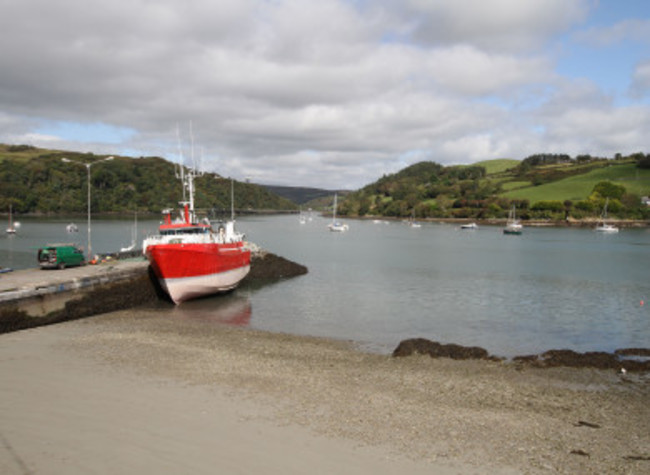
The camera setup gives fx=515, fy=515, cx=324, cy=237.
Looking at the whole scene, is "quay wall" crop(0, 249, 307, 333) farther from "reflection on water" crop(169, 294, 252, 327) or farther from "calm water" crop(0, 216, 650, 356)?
"reflection on water" crop(169, 294, 252, 327)

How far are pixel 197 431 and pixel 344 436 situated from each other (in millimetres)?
3165

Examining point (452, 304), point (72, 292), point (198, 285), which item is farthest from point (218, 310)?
point (452, 304)

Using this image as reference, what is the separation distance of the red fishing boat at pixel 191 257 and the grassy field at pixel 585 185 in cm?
16705

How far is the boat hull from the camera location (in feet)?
92.9

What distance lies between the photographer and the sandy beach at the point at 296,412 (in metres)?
9.91

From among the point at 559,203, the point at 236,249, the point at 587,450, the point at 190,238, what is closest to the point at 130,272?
the point at 190,238

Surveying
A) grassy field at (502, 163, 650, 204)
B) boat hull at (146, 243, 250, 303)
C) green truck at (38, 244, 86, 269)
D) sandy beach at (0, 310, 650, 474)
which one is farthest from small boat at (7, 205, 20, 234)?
grassy field at (502, 163, 650, 204)

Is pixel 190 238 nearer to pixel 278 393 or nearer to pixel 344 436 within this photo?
pixel 278 393

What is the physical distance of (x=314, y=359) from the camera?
1820 centimetres

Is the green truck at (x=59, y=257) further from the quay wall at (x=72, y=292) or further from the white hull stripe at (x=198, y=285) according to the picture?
the white hull stripe at (x=198, y=285)

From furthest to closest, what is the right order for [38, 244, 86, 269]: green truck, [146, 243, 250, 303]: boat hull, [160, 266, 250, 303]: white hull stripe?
[38, 244, 86, 269]: green truck, [160, 266, 250, 303]: white hull stripe, [146, 243, 250, 303]: boat hull

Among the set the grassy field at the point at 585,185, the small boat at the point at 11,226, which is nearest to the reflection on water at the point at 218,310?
the small boat at the point at 11,226

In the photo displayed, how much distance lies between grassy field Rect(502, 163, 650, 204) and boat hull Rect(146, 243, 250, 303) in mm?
167754

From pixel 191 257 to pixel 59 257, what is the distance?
8.36m
